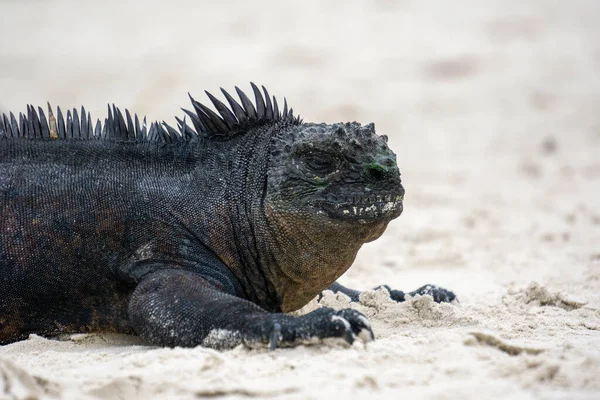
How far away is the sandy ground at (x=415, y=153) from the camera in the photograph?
3971 millimetres

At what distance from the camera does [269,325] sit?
14.5 ft

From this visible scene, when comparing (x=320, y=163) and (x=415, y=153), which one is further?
(x=415, y=153)

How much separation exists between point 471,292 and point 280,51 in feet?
40.5

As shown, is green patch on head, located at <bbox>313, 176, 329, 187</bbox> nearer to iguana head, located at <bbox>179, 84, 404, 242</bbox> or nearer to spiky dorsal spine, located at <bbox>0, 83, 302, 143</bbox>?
iguana head, located at <bbox>179, 84, 404, 242</bbox>

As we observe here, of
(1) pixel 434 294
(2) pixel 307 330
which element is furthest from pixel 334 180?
(1) pixel 434 294

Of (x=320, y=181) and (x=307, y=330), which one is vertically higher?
(x=320, y=181)

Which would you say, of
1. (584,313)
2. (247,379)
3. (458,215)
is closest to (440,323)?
(584,313)

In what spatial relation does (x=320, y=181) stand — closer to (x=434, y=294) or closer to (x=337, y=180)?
(x=337, y=180)

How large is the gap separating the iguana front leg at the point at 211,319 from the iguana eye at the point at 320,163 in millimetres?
943

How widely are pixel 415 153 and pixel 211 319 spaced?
441 inches

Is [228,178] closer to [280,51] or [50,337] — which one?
[50,337]

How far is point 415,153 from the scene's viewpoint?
50.3 feet

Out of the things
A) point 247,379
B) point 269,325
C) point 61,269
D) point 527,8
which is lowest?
point 247,379

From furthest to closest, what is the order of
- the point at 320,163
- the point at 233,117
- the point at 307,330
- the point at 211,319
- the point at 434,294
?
the point at 434,294
the point at 233,117
the point at 320,163
the point at 211,319
the point at 307,330
